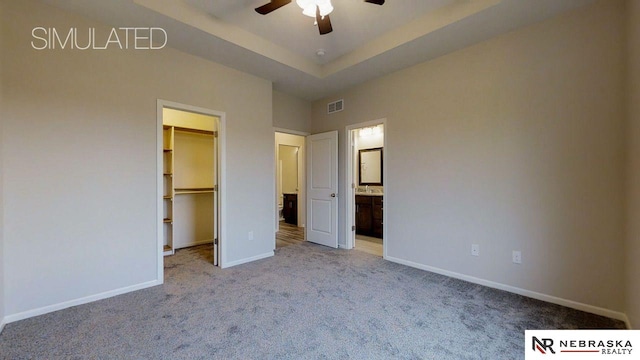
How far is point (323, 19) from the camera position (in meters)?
2.29

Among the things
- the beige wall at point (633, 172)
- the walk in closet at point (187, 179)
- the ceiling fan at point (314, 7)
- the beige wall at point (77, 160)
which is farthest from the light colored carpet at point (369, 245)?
the ceiling fan at point (314, 7)

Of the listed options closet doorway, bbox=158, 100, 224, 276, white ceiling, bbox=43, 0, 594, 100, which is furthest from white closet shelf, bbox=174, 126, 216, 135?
white ceiling, bbox=43, 0, 594, 100

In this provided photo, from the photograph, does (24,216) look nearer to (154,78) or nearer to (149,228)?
(149,228)

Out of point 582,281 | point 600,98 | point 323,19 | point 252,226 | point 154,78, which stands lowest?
point 582,281

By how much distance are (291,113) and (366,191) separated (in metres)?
2.35

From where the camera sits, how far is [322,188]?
4.70 meters

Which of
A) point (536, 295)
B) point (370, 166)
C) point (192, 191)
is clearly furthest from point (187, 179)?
point (536, 295)

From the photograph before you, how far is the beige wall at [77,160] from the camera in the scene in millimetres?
2162

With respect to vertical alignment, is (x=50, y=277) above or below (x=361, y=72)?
below

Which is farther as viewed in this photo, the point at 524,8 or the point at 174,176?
the point at 174,176

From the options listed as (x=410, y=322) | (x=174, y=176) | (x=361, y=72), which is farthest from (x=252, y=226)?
(x=361, y=72)

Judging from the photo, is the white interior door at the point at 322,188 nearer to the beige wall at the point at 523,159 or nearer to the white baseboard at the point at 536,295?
the beige wall at the point at 523,159

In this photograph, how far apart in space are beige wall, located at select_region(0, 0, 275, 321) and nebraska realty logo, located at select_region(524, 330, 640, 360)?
3.50m

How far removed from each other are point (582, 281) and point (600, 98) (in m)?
1.61
